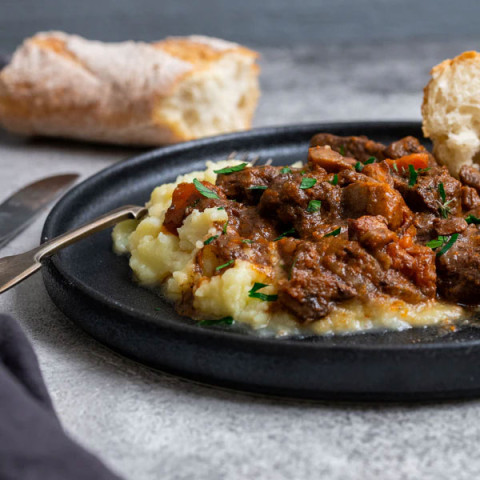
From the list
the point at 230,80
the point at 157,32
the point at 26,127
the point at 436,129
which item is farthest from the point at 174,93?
the point at 157,32

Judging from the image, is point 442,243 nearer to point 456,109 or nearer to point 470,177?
point 470,177

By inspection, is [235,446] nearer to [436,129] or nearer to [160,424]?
[160,424]

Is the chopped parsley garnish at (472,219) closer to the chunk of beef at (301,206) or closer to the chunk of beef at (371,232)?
the chunk of beef at (371,232)

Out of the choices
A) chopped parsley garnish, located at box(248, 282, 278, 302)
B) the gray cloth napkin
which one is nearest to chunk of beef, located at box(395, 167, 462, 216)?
chopped parsley garnish, located at box(248, 282, 278, 302)

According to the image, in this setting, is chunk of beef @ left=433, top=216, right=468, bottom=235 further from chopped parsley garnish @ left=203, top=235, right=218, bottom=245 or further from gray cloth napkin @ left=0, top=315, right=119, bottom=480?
gray cloth napkin @ left=0, top=315, right=119, bottom=480

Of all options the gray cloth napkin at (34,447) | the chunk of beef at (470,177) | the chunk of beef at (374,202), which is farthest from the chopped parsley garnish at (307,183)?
the gray cloth napkin at (34,447)

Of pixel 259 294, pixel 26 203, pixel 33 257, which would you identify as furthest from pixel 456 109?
pixel 26 203
